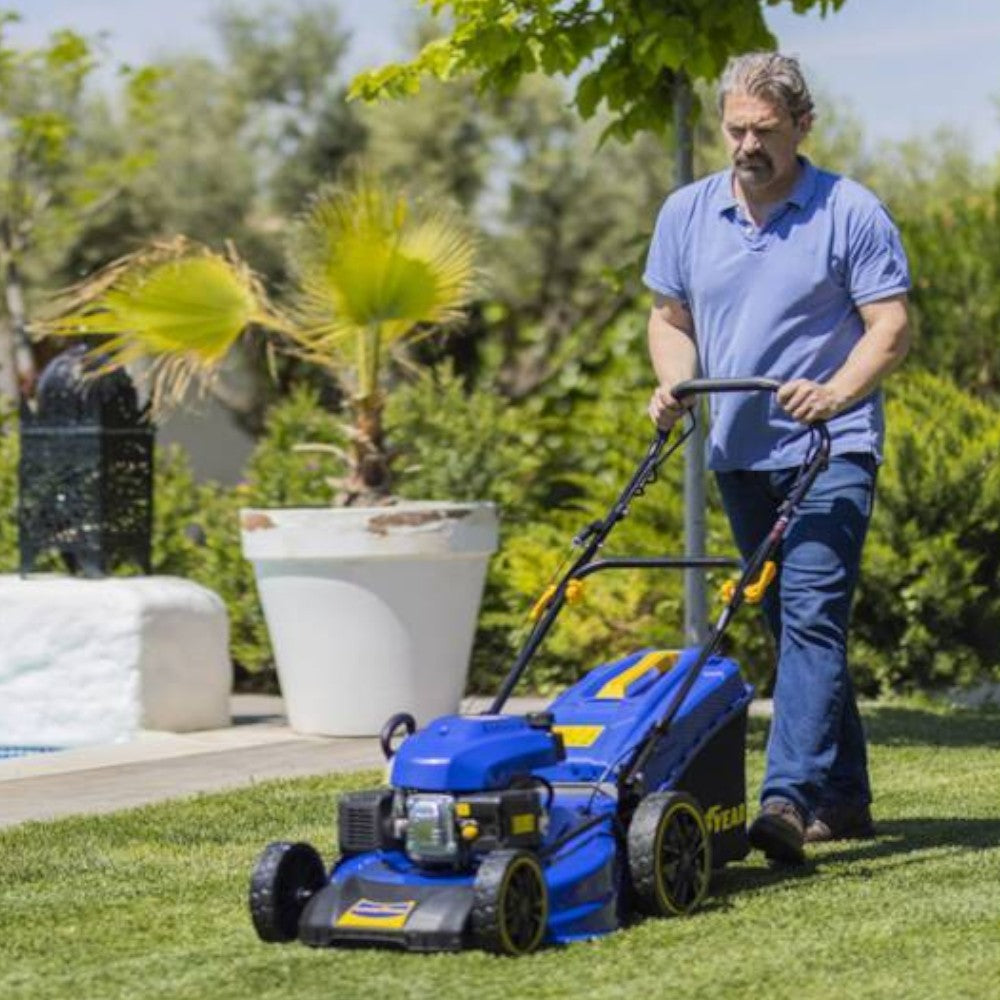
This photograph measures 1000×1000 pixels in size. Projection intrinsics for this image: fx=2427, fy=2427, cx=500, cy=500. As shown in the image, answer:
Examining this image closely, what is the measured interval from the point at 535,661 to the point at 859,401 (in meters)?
5.07

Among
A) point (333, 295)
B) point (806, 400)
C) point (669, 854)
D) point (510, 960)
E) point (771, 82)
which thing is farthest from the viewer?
point (333, 295)

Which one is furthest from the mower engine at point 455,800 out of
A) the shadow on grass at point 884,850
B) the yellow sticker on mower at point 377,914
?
the shadow on grass at point 884,850

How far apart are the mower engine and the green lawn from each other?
0.21 metres

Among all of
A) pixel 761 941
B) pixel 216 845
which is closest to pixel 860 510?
pixel 761 941

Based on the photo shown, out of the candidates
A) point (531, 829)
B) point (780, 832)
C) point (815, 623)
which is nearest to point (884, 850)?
point (780, 832)

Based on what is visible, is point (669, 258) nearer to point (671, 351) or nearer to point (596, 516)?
point (671, 351)

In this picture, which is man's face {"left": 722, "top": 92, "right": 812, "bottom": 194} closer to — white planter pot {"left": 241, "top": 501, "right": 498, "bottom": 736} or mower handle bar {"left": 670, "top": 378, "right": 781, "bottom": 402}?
mower handle bar {"left": 670, "top": 378, "right": 781, "bottom": 402}

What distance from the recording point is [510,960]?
4363 millimetres

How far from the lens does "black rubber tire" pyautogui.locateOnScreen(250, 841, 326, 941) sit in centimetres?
454

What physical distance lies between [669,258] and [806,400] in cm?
73

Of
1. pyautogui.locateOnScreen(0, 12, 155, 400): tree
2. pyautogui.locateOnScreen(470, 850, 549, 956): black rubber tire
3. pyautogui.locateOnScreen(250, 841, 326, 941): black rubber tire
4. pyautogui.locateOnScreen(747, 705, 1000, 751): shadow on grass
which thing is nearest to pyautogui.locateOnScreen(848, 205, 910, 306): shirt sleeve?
pyautogui.locateOnScreen(470, 850, 549, 956): black rubber tire

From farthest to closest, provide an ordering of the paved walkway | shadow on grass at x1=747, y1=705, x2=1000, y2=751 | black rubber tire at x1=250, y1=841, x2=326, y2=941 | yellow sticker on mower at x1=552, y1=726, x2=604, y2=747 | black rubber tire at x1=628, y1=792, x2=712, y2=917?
shadow on grass at x1=747, y1=705, x2=1000, y2=751 → the paved walkway → yellow sticker on mower at x1=552, y1=726, x2=604, y2=747 → black rubber tire at x1=628, y1=792, x2=712, y2=917 → black rubber tire at x1=250, y1=841, x2=326, y2=941

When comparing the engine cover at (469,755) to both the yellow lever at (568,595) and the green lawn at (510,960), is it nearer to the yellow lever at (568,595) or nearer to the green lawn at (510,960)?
the green lawn at (510,960)

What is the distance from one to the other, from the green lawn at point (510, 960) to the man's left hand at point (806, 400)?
1006 mm
